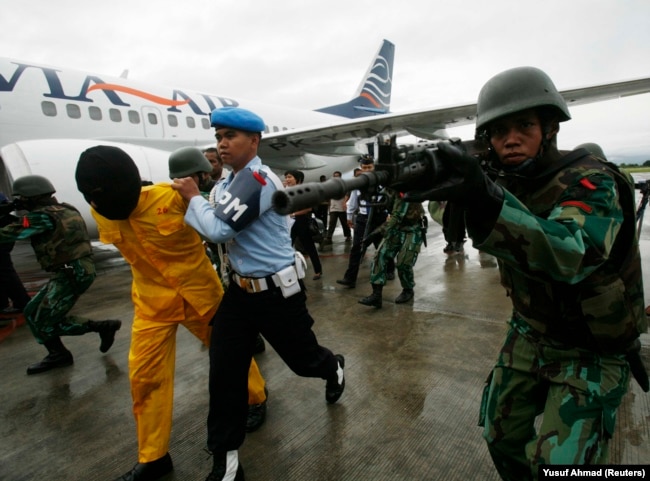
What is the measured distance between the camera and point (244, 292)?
1.94 meters

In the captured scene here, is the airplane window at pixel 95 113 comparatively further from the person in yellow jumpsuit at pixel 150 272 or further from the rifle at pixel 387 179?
the rifle at pixel 387 179

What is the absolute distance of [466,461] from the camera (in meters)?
1.96

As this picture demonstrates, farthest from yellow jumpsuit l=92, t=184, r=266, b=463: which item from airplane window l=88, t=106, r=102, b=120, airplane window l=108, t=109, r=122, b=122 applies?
airplane window l=108, t=109, r=122, b=122

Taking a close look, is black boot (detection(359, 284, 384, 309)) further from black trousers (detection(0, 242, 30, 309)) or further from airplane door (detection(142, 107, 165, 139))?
airplane door (detection(142, 107, 165, 139))

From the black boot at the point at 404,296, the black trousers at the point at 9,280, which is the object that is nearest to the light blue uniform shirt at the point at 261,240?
the black boot at the point at 404,296

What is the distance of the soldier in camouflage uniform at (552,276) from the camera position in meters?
0.92

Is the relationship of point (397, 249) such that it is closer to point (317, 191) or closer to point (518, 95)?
point (518, 95)

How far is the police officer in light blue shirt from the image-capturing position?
70.4 inches

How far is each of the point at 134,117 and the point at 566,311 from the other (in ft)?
28.7

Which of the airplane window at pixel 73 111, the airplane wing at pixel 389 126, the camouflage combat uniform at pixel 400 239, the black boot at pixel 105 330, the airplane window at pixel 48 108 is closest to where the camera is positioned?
the black boot at pixel 105 330

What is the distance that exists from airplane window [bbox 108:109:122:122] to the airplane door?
49cm

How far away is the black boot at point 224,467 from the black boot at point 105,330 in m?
2.06

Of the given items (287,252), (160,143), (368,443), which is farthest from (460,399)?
(160,143)

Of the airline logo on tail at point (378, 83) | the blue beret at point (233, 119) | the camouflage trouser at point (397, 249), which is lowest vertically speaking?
the camouflage trouser at point (397, 249)
